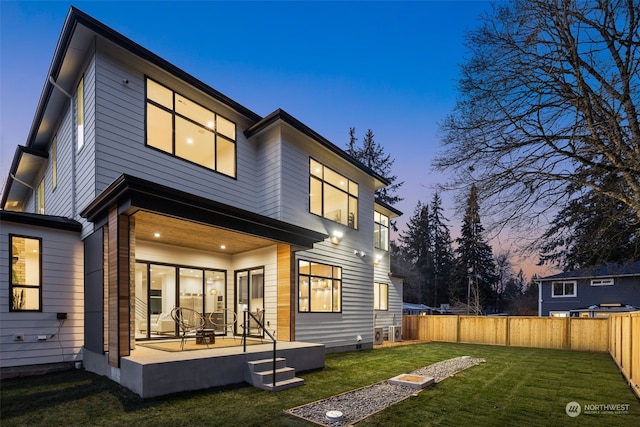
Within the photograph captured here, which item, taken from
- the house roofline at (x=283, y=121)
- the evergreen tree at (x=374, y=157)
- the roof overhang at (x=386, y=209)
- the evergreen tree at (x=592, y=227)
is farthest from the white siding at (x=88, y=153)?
the evergreen tree at (x=374, y=157)

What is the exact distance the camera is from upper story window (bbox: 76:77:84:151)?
8133 mm

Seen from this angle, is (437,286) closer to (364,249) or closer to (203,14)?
(364,249)

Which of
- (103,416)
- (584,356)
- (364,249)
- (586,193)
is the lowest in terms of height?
(584,356)

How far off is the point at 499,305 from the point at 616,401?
131 feet

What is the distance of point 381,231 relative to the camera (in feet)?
57.2

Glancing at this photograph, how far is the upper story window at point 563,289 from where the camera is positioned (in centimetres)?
2383

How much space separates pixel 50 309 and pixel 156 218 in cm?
286

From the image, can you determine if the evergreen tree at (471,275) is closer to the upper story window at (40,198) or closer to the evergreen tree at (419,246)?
the evergreen tree at (419,246)

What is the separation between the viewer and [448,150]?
19.2 ft

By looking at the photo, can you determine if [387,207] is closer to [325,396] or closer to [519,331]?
[519,331]

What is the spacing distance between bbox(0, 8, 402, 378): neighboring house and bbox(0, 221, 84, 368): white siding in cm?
Result: 2

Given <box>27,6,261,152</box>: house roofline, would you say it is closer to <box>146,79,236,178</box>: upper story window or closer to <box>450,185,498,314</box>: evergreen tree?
<box>146,79,236,178</box>: upper story window

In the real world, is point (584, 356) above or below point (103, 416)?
below

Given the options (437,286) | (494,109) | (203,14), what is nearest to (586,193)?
(494,109)
